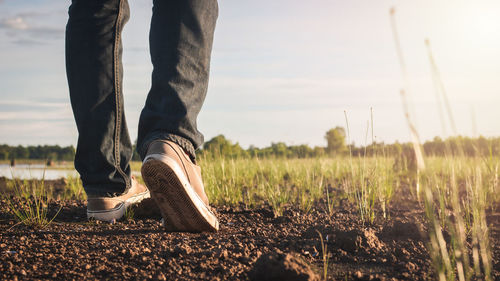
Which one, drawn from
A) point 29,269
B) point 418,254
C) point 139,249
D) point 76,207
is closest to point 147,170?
point 139,249

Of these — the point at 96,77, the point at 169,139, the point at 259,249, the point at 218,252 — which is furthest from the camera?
the point at 96,77

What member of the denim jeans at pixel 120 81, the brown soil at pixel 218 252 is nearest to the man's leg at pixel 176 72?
the denim jeans at pixel 120 81

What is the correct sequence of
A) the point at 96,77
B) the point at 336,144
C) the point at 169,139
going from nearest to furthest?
the point at 169,139, the point at 96,77, the point at 336,144

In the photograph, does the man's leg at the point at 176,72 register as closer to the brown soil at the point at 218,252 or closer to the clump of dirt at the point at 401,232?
the brown soil at the point at 218,252

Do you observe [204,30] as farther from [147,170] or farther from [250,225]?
[250,225]

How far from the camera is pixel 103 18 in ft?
6.70

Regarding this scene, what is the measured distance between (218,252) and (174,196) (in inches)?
13.0

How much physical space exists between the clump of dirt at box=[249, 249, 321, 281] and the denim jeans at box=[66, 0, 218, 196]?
2.43 ft

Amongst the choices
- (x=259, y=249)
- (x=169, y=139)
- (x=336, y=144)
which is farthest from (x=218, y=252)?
(x=336, y=144)

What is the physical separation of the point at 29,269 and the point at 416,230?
1.66 metres

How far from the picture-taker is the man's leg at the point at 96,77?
204cm

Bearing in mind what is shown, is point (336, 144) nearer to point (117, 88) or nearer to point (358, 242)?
point (117, 88)

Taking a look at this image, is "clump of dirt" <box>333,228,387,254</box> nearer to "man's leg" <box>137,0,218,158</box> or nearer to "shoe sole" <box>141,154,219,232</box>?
"shoe sole" <box>141,154,219,232</box>

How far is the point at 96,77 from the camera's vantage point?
81.6 inches
